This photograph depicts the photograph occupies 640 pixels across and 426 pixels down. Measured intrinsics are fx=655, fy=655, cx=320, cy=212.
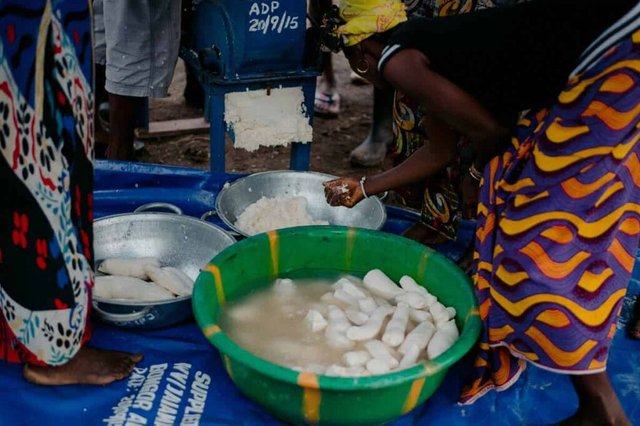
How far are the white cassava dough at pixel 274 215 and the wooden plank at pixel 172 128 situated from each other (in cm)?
154

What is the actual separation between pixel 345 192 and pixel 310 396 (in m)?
0.74

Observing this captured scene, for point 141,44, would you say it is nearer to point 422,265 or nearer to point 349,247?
point 349,247

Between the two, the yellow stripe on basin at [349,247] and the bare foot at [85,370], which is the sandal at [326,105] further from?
the bare foot at [85,370]

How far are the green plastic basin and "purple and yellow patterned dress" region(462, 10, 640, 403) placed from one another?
193 mm

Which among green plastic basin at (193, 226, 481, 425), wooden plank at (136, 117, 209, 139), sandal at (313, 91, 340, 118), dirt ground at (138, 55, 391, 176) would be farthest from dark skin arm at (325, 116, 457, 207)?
sandal at (313, 91, 340, 118)

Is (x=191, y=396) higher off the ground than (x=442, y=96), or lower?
lower

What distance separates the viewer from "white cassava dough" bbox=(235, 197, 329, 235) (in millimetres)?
2365

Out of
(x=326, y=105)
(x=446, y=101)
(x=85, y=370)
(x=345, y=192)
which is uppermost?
(x=446, y=101)

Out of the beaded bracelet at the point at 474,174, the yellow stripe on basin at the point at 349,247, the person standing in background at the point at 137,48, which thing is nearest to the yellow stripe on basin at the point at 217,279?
the yellow stripe on basin at the point at 349,247

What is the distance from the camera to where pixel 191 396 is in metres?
1.73

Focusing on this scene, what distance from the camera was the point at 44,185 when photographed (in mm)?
1418

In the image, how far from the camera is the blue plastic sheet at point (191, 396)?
1.64m

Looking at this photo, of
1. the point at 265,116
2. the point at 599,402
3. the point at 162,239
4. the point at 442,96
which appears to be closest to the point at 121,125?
the point at 265,116

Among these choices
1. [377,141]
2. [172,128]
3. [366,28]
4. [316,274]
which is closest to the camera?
[366,28]
